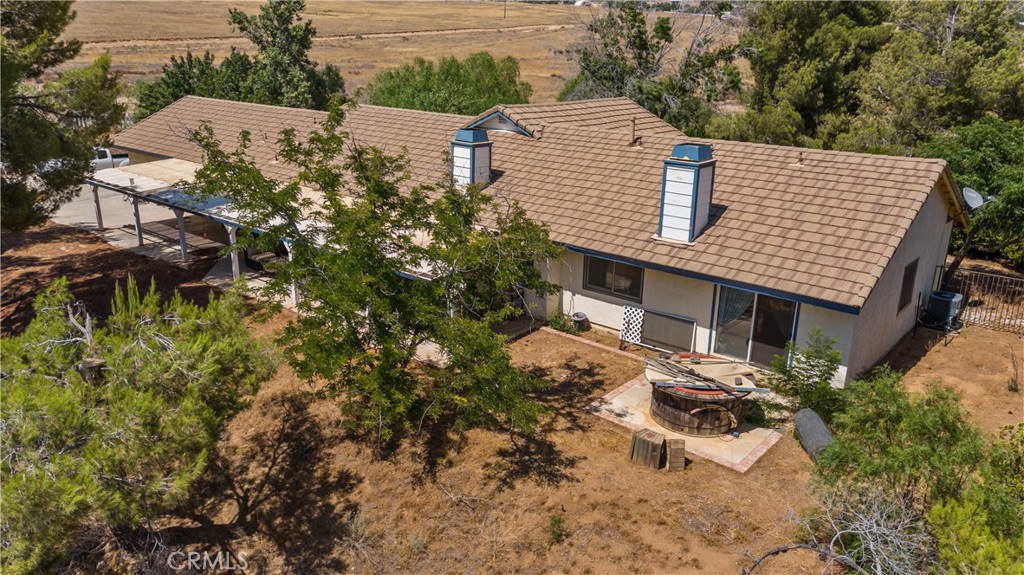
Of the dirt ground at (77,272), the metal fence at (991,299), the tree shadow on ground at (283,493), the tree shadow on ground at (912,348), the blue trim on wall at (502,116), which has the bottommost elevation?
the tree shadow on ground at (283,493)

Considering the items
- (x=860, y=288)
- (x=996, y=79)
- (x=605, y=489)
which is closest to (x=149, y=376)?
(x=605, y=489)

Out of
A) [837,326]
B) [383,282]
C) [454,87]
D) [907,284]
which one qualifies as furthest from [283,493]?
[454,87]

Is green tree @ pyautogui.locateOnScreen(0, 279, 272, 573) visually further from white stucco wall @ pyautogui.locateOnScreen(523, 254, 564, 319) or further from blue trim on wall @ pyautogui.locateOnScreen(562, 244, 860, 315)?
white stucco wall @ pyautogui.locateOnScreen(523, 254, 564, 319)

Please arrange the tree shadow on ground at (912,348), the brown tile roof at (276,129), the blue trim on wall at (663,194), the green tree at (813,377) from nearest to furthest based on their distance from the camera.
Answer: the green tree at (813,377) < the blue trim on wall at (663,194) < the tree shadow on ground at (912,348) < the brown tile roof at (276,129)

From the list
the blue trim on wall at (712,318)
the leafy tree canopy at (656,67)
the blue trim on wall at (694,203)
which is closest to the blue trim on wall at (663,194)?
the blue trim on wall at (694,203)

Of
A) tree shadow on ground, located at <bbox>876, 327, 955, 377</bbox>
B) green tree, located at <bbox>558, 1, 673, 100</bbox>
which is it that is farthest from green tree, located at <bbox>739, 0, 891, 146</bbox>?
tree shadow on ground, located at <bbox>876, 327, 955, 377</bbox>

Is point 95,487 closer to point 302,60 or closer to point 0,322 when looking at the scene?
point 0,322

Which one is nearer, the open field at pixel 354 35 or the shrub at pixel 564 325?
the shrub at pixel 564 325

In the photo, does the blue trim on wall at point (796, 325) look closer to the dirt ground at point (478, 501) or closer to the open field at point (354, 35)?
the dirt ground at point (478, 501)
